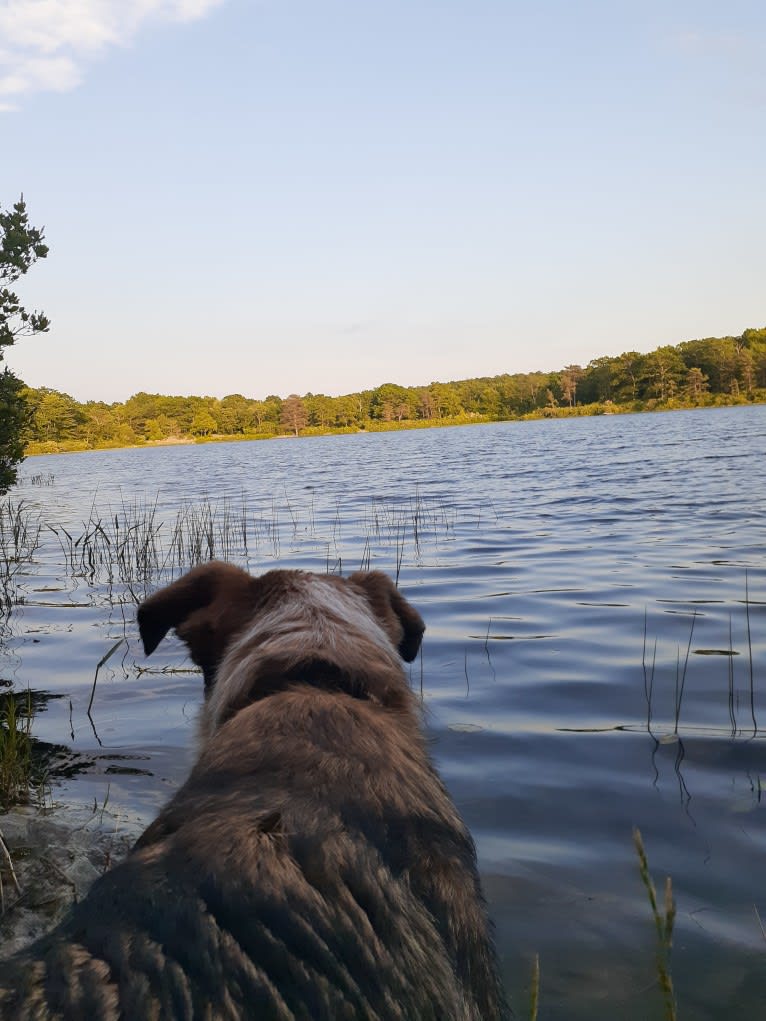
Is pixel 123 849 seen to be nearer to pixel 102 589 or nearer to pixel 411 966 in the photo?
pixel 411 966

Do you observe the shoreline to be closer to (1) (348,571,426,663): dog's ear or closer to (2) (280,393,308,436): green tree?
(2) (280,393,308,436): green tree

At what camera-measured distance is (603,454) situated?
1350 inches

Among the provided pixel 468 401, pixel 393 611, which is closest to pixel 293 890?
pixel 393 611

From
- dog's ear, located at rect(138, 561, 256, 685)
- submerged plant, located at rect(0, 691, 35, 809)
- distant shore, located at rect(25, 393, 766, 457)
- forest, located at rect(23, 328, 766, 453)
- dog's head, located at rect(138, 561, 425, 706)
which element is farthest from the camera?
forest, located at rect(23, 328, 766, 453)

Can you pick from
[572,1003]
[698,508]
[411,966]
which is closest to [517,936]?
[572,1003]

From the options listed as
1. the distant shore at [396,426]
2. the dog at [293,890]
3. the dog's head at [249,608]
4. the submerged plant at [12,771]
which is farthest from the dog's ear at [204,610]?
the distant shore at [396,426]

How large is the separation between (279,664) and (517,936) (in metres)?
1.89

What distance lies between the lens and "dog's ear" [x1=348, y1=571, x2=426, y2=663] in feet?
10.5

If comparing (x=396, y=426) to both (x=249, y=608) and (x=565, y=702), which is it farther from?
(x=249, y=608)

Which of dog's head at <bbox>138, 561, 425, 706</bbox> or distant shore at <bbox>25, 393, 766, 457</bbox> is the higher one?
distant shore at <bbox>25, 393, 766, 457</bbox>

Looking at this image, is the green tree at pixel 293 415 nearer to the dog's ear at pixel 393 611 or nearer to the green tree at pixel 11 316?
the green tree at pixel 11 316

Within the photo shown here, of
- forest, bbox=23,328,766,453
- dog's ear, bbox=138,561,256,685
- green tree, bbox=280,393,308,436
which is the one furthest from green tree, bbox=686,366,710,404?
dog's ear, bbox=138,561,256,685

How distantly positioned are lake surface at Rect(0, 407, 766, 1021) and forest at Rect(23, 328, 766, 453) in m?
93.6

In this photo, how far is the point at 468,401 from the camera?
166 meters
